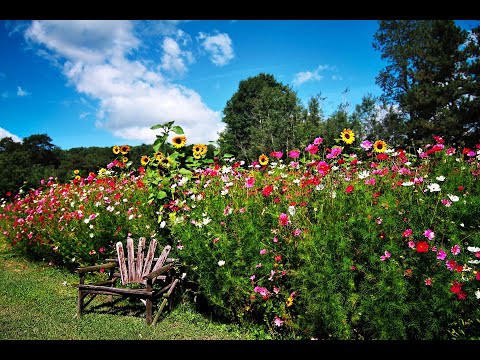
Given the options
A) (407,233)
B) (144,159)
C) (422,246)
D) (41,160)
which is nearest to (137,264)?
(144,159)

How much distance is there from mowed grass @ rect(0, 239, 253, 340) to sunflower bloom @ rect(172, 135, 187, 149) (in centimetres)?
212

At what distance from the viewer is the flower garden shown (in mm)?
2557

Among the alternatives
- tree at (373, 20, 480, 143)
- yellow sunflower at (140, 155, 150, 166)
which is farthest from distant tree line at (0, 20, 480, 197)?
yellow sunflower at (140, 155, 150, 166)

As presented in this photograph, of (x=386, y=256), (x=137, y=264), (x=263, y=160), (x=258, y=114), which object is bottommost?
(x=137, y=264)

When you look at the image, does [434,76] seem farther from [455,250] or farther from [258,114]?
[455,250]

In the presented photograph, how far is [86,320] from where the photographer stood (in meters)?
4.05

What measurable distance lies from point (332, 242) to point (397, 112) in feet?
74.0

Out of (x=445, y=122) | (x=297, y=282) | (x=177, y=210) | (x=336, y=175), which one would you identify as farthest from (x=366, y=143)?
(x=445, y=122)

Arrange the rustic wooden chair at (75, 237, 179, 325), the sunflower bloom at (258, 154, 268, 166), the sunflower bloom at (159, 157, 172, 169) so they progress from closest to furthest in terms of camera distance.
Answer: the rustic wooden chair at (75, 237, 179, 325)
the sunflower bloom at (159, 157, 172, 169)
the sunflower bloom at (258, 154, 268, 166)

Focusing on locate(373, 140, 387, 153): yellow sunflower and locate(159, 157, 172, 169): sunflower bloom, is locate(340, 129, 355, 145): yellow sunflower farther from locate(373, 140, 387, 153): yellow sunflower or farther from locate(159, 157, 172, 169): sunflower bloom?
locate(159, 157, 172, 169): sunflower bloom

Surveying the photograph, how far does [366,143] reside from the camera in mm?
4047

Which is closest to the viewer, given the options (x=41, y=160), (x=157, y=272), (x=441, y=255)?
(x=441, y=255)
